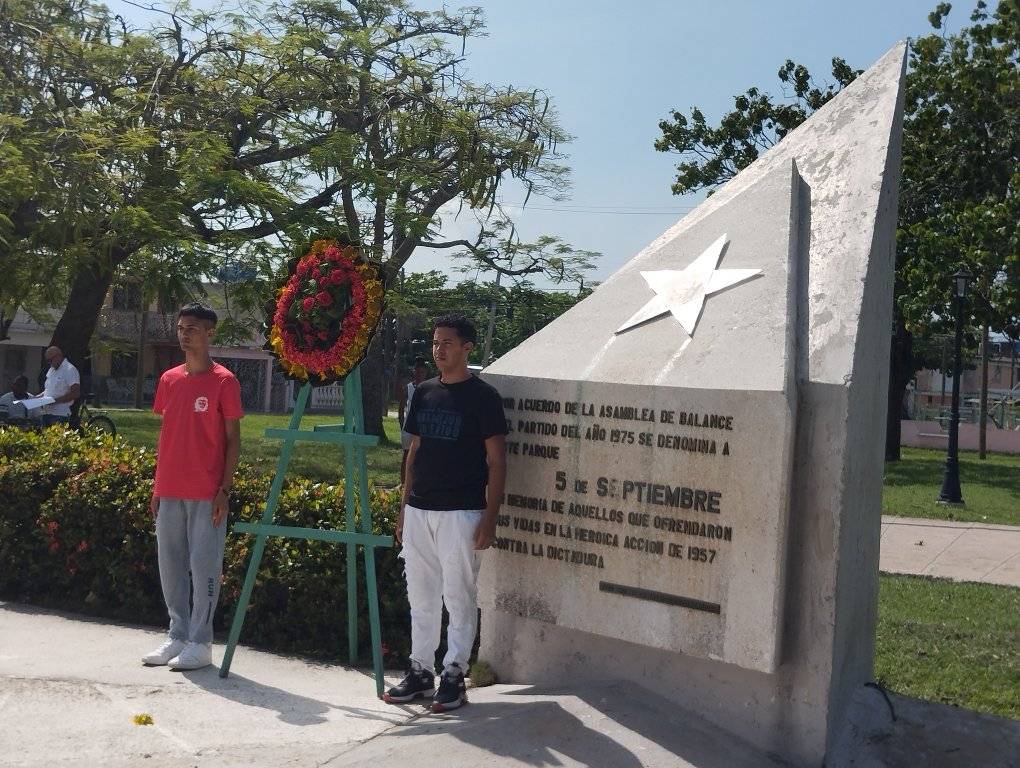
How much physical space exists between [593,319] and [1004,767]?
101 inches

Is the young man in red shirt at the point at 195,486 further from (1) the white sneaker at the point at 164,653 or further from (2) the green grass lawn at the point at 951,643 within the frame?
(2) the green grass lawn at the point at 951,643

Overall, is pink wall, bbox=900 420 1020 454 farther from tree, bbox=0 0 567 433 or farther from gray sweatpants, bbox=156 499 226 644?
gray sweatpants, bbox=156 499 226 644

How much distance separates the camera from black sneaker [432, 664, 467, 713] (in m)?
4.82

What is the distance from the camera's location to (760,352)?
14.8 ft

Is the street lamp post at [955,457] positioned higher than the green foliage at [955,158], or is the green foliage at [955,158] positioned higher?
the green foliage at [955,158]

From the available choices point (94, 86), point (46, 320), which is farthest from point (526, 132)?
point (46, 320)

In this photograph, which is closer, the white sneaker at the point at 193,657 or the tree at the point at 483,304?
the white sneaker at the point at 193,657

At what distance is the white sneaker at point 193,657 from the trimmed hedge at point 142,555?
575 millimetres

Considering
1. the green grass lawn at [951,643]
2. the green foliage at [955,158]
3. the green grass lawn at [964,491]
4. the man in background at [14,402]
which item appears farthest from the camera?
the green foliage at [955,158]

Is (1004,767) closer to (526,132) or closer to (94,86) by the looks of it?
(94,86)

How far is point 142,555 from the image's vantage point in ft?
21.9

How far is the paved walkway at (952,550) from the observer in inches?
400

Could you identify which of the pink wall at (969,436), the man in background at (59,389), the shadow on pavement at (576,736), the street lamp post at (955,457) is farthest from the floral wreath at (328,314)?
the pink wall at (969,436)

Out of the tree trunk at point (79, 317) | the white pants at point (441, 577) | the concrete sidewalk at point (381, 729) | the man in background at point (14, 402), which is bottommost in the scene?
the concrete sidewalk at point (381, 729)
